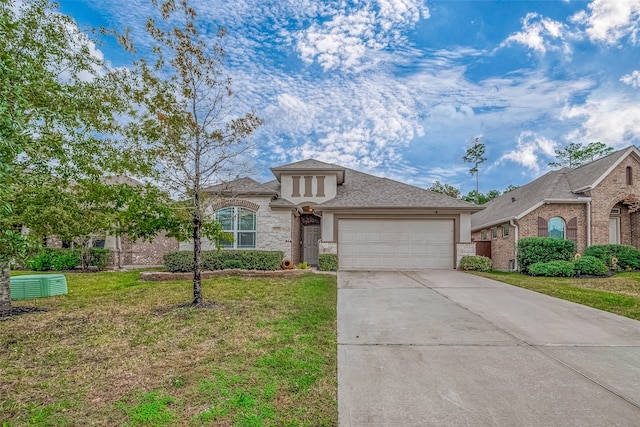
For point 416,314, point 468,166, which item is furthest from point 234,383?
point 468,166

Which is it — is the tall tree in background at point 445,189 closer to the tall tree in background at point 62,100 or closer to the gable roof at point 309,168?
the gable roof at point 309,168

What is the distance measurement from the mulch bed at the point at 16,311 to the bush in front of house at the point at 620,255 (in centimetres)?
1969

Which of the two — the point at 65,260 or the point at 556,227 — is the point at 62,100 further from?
the point at 556,227

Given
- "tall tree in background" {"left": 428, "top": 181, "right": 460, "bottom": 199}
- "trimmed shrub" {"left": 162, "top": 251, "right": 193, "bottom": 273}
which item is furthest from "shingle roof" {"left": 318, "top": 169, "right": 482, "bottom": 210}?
"tall tree in background" {"left": 428, "top": 181, "right": 460, "bottom": 199}

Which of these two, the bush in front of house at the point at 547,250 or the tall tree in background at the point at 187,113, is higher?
the tall tree in background at the point at 187,113

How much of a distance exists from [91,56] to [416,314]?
8.53 m

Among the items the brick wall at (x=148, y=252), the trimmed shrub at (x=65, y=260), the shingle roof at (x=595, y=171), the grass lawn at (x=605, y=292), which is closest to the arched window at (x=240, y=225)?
the brick wall at (x=148, y=252)

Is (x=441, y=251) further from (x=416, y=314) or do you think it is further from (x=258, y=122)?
(x=258, y=122)

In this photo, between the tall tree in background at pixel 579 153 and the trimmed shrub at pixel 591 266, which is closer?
the trimmed shrub at pixel 591 266

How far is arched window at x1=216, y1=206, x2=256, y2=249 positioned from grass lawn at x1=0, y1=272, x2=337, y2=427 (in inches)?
271

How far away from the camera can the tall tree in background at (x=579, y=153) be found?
2908 centimetres

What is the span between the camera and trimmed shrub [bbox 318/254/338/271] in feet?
48.0

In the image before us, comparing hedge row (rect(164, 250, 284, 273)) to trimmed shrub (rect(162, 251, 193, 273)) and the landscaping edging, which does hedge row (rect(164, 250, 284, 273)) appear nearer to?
trimmed shrub (rect(162, 251, 193, 273))

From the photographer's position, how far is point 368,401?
10.7 ft
